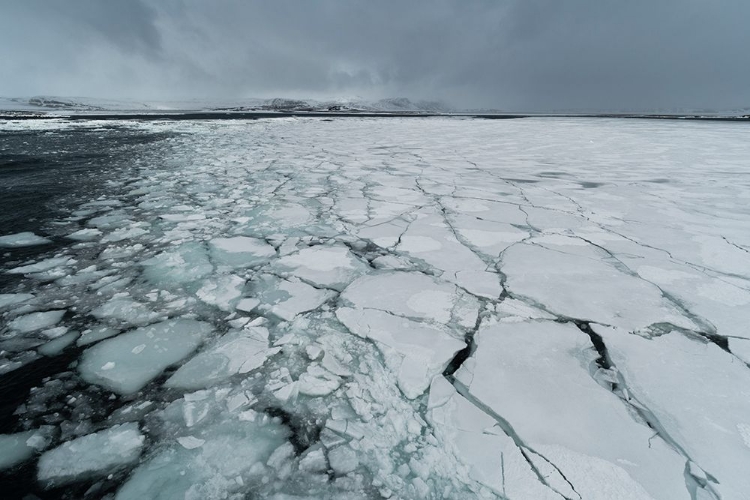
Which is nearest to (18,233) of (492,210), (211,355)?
(211,355)

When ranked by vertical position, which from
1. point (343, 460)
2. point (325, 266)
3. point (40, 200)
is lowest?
point (343, 460)

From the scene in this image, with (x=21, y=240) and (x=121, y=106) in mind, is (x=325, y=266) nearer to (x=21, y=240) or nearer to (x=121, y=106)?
(x=21, y=240)

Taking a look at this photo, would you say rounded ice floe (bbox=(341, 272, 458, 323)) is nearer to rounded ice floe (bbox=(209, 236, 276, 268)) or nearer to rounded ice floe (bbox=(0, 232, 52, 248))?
rounded ice floe (bbox=(209, 236, 276, 268))

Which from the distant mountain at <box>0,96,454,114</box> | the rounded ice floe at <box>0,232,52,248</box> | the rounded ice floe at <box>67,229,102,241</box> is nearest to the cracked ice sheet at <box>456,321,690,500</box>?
the rounded ice floe at <box>67,229,102,241</box>

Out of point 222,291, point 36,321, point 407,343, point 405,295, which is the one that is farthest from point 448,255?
point 36,321

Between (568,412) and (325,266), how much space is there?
4.33 feet

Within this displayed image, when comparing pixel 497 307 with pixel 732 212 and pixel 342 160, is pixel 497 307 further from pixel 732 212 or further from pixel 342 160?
pixel 342 160

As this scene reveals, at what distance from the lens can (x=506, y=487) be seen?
784 mm

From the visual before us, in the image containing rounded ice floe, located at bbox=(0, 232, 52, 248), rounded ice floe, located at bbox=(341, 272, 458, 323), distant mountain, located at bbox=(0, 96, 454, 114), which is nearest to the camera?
rounded ice floe, located at bbox=(341, 272, 458, 323)

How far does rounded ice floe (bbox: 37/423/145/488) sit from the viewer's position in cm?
82

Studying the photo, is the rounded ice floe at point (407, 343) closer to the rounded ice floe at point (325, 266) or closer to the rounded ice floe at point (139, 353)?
the rounded ice floe at point (325, 266)

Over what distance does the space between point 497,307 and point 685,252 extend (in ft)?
4.69

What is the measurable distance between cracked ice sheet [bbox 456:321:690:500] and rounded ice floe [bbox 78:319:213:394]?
104 cm

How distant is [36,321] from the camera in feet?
4.49
